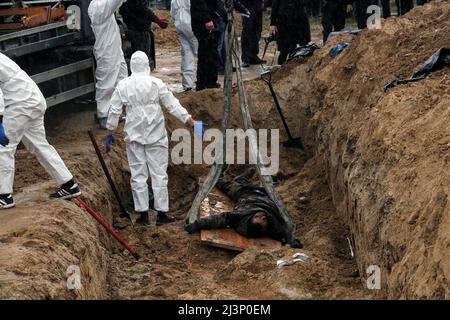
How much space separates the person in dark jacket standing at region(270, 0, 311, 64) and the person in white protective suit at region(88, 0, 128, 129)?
12.3ft

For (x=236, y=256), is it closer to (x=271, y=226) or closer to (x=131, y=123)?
(x=271, y=226)

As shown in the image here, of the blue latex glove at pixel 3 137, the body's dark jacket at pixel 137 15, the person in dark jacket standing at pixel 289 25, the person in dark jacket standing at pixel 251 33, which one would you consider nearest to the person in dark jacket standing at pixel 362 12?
the person in dark jacket standing at pixel 289 25

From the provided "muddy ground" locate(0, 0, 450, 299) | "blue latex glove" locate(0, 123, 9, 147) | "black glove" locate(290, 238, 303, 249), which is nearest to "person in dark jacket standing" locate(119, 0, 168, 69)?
"muddy ground" locate(0, 0, 450, 299)

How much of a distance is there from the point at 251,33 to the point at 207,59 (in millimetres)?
2932

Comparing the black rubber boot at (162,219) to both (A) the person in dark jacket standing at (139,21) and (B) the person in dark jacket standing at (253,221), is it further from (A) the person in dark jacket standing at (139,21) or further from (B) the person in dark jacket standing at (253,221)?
(A) the person in dark jacket standing at (139,21)

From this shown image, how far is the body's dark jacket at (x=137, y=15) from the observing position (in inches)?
506

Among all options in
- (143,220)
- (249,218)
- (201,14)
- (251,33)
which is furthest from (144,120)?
(251,33)

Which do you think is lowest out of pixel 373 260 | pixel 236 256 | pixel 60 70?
pixel 236 256

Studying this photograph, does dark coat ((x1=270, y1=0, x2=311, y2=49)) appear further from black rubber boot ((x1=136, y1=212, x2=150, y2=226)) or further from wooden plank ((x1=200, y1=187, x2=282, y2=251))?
wooden plank ((x1=200, y1=187, x2=282, y2=251))

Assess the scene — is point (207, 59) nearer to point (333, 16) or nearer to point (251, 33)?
point (251, 33)

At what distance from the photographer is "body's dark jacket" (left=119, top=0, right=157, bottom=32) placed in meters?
12.9

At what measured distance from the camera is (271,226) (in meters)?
9.59

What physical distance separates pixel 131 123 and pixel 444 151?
4.50 metres
